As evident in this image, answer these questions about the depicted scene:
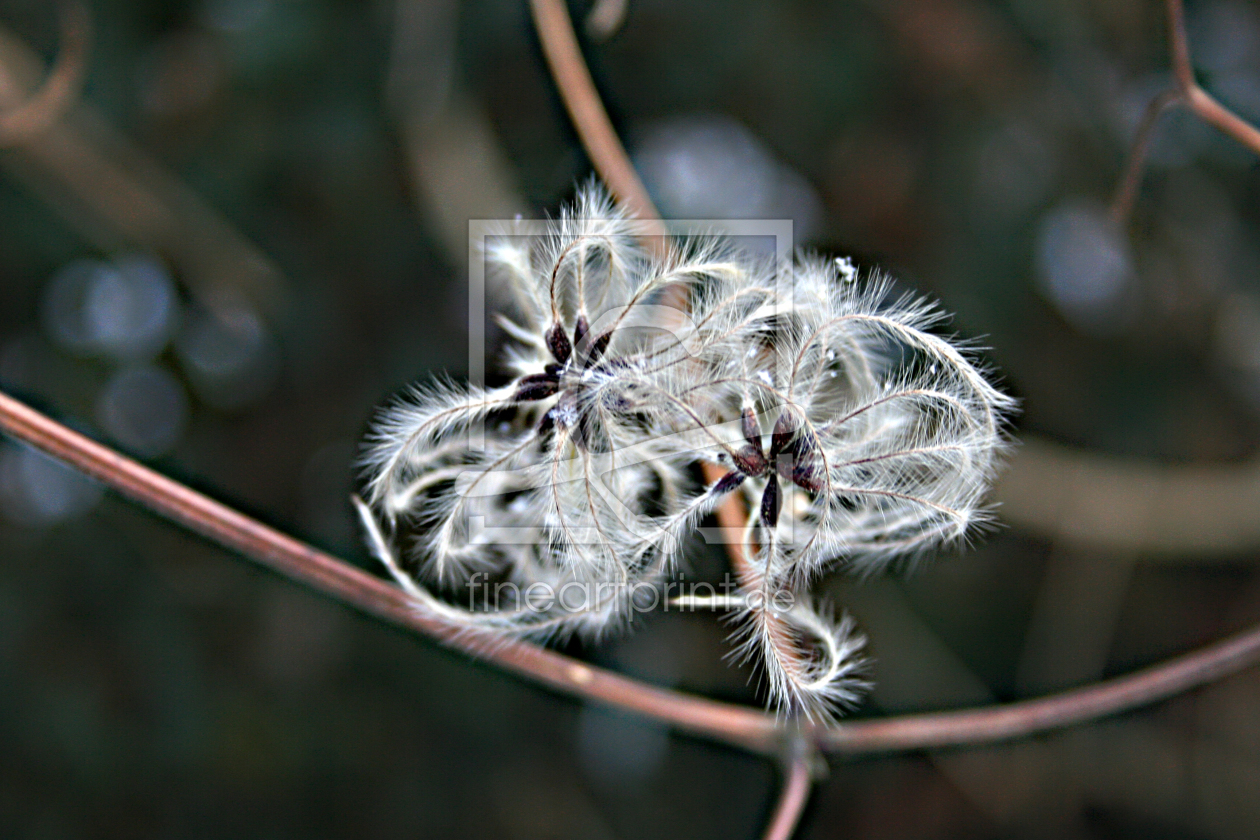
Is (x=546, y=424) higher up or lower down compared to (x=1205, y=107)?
lower down

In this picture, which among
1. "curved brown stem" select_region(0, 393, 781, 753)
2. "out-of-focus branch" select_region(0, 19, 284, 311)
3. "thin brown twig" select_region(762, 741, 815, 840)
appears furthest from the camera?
"out-of-focus branch" select_region(0, 19, 284, 311)

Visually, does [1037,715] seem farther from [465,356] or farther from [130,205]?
[130,205]

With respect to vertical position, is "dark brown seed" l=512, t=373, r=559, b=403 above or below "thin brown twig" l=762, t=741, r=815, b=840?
above

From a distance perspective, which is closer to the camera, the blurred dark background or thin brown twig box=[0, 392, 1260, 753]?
thin brown twig box=[0, 392, 1260, 753]

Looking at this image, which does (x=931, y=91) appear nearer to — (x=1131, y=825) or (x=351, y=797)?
(x=1131, y=825)

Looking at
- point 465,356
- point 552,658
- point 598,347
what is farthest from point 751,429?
point 465,356

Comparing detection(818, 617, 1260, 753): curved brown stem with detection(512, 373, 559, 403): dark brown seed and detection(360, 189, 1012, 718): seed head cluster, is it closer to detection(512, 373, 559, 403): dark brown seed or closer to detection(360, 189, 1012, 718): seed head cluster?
detection(360, 189, 1012, 718): seed head cluster

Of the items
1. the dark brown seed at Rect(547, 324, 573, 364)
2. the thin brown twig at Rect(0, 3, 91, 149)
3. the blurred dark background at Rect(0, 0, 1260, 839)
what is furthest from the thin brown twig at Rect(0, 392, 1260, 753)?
the thin brown twig at Rect(0, 3, 91, 149)
